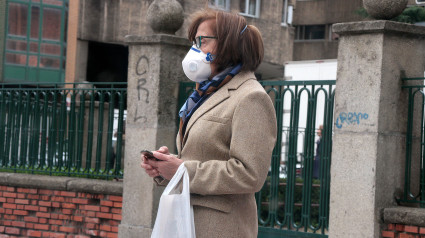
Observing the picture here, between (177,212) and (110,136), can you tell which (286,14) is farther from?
(177,212)

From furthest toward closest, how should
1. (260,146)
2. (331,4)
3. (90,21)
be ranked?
1. (331,4)
2. (90,21)
3. (260,146)

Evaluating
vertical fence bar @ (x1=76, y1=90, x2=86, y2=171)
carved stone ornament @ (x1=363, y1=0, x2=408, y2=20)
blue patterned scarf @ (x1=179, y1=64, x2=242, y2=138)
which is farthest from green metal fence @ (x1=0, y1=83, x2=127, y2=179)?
blue patterned scarf @ (x1=179, y1=64, x2=242, y2=138)

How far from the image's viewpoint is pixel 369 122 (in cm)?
658

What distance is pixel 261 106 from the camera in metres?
3.39

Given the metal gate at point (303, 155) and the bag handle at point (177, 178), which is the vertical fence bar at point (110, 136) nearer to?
the metal gate at point (303, 155)

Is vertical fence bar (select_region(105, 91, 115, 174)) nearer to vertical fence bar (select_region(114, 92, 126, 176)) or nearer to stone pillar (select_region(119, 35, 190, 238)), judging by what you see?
vertical fence bar (select_region(114, 92, 126, 176))

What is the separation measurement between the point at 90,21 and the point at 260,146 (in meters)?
25.4

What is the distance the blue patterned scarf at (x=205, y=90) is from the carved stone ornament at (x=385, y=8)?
343 centimetres

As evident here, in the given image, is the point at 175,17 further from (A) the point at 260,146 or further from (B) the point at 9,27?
(B) the point at 9,27

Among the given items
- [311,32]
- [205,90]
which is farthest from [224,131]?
[311,32]

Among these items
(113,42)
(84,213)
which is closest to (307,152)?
(84,213)

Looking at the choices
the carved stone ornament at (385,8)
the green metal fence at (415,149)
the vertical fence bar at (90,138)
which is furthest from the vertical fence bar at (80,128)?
the green metal fence at (415,149)

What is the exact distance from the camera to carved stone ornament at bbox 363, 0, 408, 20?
669 cm

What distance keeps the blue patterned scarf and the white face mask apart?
5cm
